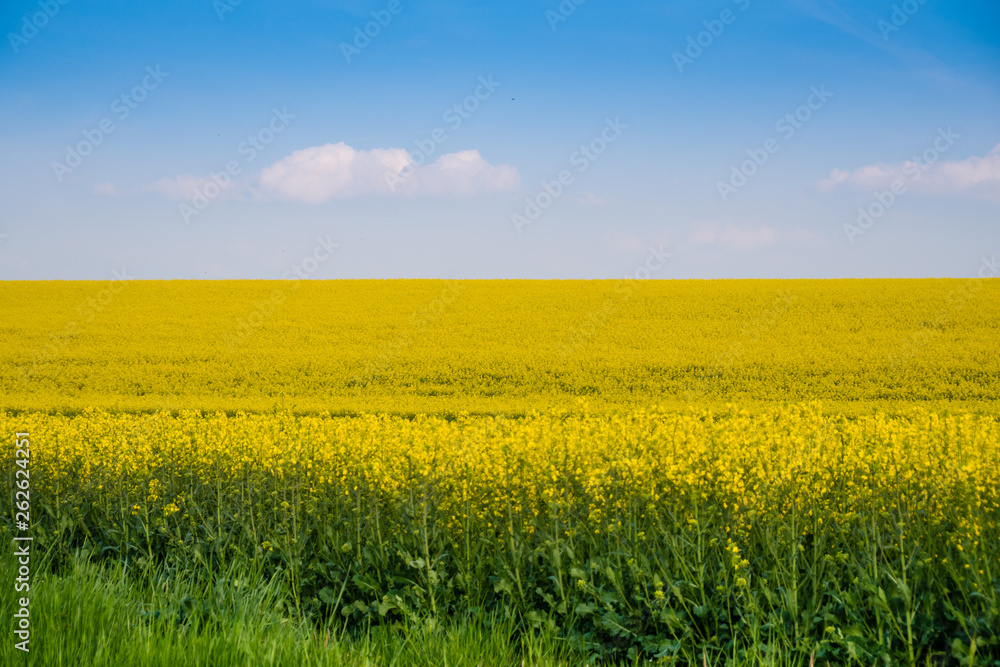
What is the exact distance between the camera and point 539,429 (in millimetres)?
6883

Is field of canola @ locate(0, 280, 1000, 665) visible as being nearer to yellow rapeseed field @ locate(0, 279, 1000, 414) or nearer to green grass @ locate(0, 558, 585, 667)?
green grass @ locate(0, 558, 585, 667)

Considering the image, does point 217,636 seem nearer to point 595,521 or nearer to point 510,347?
point 595,521

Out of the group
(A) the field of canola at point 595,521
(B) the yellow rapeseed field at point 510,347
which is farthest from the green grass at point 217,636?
(B) the yellow rapeseed field at point 510,347

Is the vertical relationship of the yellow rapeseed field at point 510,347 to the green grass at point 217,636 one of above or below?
above

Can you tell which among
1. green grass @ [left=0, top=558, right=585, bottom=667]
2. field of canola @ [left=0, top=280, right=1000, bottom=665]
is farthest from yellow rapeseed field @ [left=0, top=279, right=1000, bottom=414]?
green grass @ [left=0, top=558, right=585, bottom=667]

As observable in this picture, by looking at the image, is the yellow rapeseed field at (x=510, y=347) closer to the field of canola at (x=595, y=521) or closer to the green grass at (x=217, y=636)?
the field of canola at (x=595, y=521)

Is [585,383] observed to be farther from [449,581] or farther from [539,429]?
[449,581]

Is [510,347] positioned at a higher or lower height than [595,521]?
higher

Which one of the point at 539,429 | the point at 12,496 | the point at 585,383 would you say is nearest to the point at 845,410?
the point at 585,383

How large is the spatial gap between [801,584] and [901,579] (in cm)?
57

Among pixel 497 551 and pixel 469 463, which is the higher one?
pixel 469 463

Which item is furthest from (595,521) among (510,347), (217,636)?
(510,347)

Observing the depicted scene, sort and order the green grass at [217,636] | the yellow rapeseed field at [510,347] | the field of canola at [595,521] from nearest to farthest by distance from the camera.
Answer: the green grass at [217,636]
the field of canola at [595,521]
the yellow rapeseed field at [510,347]

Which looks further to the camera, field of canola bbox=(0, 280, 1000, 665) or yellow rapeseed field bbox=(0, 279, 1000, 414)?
yellow rapeseed field bbox=(0, 279, 1000, 414)
